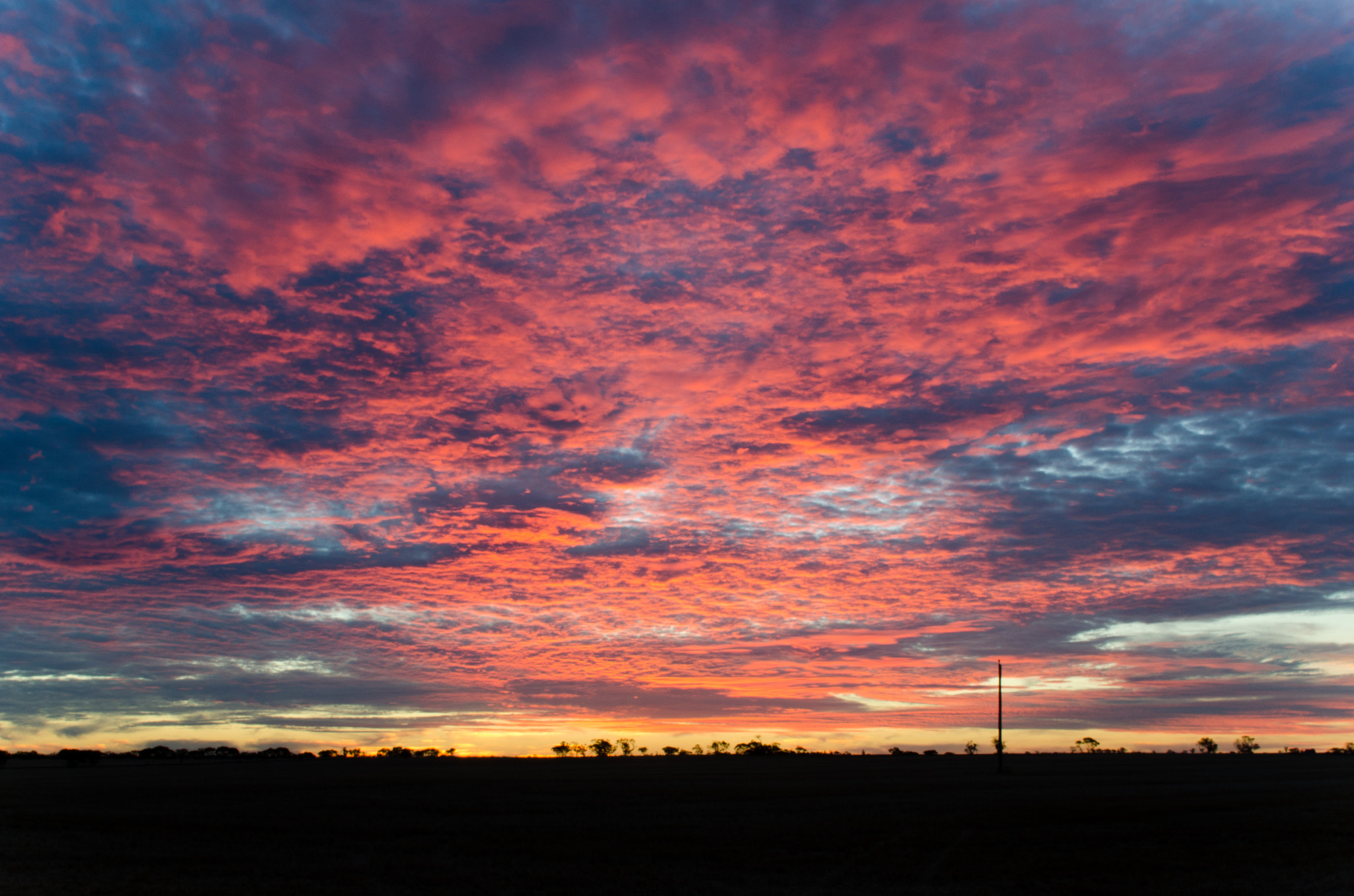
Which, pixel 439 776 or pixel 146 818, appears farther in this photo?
pixel 439 776

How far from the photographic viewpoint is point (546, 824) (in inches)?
1470

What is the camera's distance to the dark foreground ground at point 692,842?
2359cm

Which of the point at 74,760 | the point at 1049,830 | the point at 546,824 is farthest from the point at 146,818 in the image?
the point at 74,760

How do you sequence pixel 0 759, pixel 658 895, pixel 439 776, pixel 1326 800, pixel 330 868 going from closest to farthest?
1. pixel 658 895
2. pixel 330 868
3. pixel 1326 800
4. pixel 439 776
5. pixel 0 759

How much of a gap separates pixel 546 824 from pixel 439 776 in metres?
59.9

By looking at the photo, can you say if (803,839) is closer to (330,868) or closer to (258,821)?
(330,868)

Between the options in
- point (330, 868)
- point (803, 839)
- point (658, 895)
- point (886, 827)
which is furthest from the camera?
point (886, 827)

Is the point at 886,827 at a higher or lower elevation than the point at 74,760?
higher

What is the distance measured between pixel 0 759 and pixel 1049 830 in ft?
625

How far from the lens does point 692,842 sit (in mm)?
31547

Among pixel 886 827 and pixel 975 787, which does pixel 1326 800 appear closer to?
pixel 975 787

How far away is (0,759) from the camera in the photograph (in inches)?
6309

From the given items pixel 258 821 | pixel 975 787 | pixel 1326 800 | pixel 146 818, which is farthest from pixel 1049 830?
pixel 146 818

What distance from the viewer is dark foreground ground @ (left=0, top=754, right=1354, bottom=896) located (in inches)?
929
